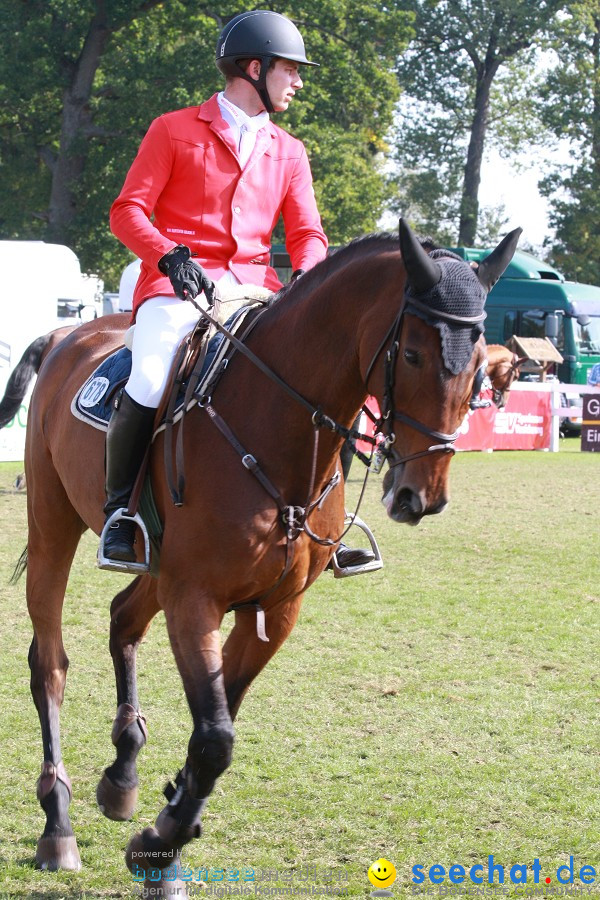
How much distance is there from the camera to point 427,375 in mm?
3617

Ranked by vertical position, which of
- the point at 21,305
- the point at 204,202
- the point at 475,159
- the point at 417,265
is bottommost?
the point at 21,305

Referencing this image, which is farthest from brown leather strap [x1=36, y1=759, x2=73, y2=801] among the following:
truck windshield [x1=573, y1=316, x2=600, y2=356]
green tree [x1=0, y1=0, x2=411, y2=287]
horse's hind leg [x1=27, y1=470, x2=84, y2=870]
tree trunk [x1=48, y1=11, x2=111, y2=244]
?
tree trunk [x1=48, y1=11, x2=111, y2=244]

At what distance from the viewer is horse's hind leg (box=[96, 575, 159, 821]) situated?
476cm

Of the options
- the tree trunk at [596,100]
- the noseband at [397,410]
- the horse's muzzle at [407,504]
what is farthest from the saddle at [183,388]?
the tree trunk at [596,100]

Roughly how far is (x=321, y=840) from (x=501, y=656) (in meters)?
3.29

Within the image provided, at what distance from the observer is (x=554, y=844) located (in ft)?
14.7

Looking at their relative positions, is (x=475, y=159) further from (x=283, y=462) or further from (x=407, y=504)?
(x=407, y=504)

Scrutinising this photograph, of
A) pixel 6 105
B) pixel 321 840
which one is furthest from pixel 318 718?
pixel 6 105

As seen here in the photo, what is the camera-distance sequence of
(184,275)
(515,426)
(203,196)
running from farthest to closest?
(515,426), (203,196), (184,275)

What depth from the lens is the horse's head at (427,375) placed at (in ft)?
11.8

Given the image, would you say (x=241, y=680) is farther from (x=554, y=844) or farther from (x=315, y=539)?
(x=554, y=844)

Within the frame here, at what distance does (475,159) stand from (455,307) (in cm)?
4699

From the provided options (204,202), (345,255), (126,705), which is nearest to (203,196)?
(204,202)

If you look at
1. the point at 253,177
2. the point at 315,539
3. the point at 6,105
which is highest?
the point at 6,105
